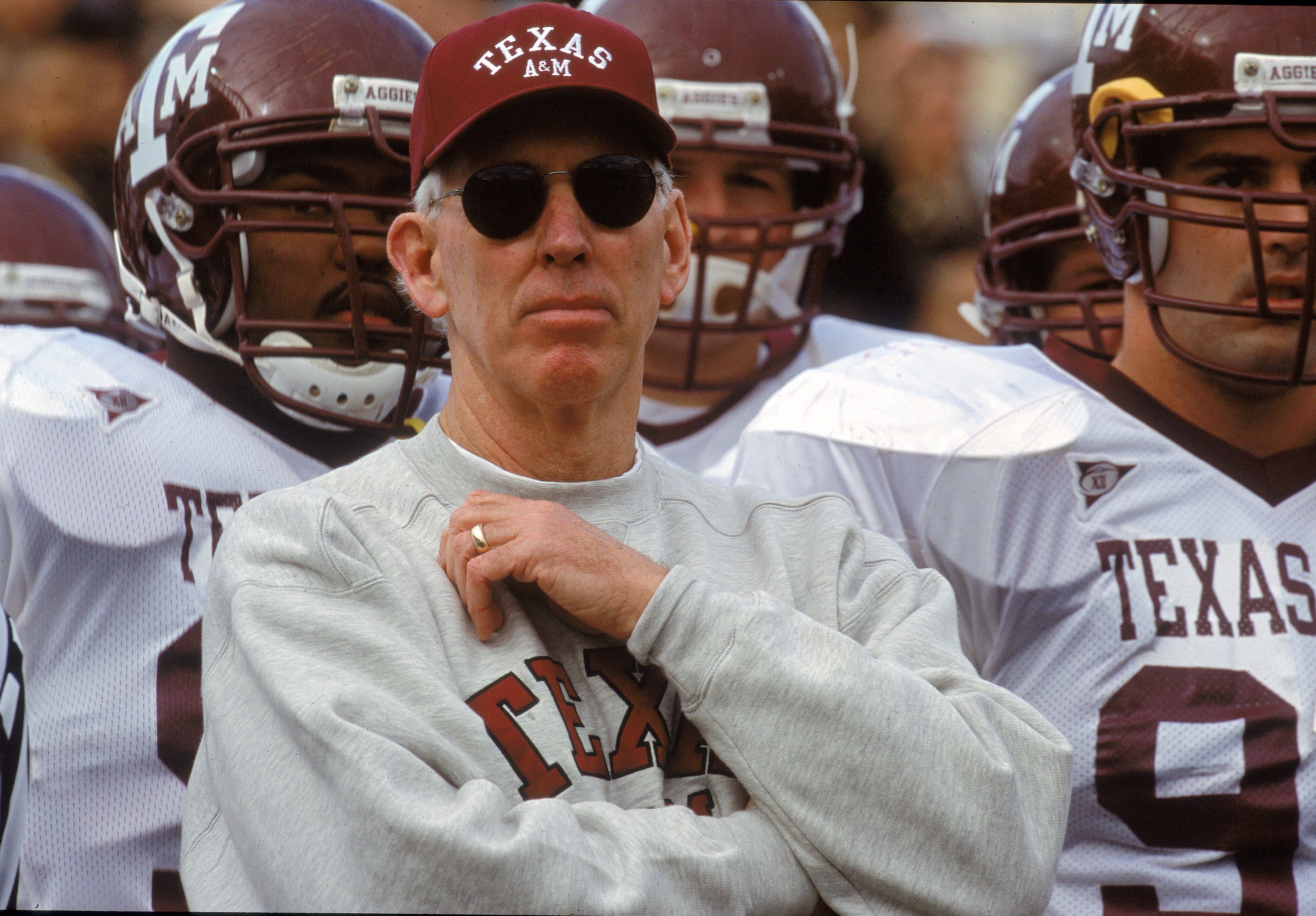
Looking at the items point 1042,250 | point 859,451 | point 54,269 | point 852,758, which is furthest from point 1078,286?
point 54,269

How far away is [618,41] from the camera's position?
72.4 inches

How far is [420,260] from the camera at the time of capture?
1934 millimetres

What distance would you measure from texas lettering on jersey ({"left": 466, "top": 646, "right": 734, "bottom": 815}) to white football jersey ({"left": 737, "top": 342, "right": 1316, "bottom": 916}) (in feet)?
3.09

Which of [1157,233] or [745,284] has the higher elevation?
[1157,233]

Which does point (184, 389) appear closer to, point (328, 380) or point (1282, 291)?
point (328, 380)

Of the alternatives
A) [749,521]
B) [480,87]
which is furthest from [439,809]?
[480,87]

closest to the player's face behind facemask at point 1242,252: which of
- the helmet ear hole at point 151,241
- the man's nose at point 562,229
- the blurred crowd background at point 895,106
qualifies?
the man's nose at point 562,229

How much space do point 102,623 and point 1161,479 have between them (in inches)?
68.2

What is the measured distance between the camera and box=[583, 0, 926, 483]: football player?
3473mm

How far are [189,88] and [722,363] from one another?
1.46 metres

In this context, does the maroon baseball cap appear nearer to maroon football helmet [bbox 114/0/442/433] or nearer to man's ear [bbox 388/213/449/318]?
man's ear [bbox 388/213/449/318]

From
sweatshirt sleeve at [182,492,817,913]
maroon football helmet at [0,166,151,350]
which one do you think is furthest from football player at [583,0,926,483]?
sweatshirt sleeve at [182,492,817,913]

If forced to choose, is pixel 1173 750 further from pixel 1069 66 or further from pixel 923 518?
pixel 1069 66

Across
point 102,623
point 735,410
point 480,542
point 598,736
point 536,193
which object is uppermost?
point 536,193
